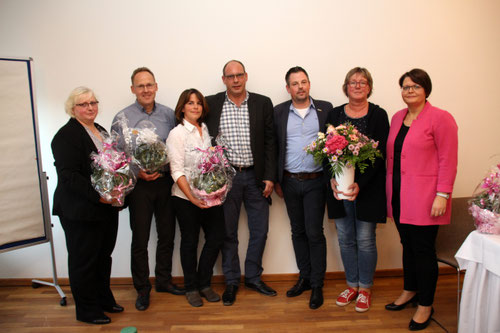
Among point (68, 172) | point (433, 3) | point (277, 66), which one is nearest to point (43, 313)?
point (68, 172)

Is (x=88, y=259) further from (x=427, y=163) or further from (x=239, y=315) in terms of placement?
(x=427, y=163)

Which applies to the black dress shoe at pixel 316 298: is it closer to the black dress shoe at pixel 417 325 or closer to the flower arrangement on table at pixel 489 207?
the black dress shoe at pixel 417 325

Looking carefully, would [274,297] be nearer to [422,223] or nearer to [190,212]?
[190,212]

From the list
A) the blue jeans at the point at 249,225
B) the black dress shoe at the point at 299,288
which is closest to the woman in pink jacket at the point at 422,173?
the black dress shoe at the point at 299,288

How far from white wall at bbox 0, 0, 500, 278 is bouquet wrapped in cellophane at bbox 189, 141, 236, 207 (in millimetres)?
895

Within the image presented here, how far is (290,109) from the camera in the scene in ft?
10.2

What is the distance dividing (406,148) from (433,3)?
1759mm

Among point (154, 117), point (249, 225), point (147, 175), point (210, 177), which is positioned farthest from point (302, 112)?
point (147, 175)

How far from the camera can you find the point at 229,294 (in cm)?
312

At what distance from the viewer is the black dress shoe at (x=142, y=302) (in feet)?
9.89

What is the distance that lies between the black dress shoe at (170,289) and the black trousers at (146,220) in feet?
0.61

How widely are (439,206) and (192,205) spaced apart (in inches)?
68.9

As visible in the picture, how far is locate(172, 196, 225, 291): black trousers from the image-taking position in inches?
117

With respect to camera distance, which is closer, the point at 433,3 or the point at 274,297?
the point at 274,297
